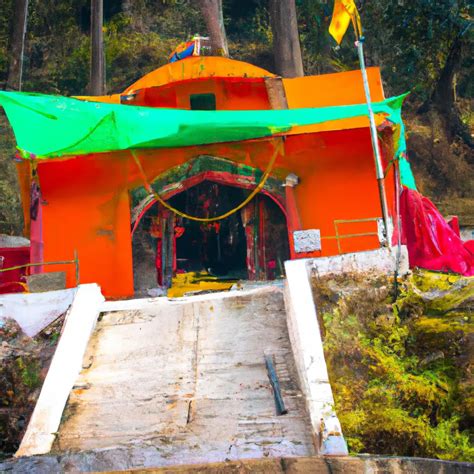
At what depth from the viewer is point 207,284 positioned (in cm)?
1519

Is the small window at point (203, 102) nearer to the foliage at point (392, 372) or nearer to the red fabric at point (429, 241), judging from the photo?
the red fabric at point (429, 241)

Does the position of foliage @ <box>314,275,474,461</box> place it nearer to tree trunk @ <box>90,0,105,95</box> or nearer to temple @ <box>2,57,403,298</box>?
temple @ <box>2,57,403,298</box>

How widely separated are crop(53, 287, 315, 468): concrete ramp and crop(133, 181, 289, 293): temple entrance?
4.83m

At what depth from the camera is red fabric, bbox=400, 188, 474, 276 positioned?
14438mm

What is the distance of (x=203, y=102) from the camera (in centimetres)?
1547

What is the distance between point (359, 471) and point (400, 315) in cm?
341

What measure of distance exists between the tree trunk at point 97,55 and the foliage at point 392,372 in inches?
535

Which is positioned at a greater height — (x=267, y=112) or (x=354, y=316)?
(x=267, y=112)

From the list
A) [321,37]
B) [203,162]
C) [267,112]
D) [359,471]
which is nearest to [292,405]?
[359,471]

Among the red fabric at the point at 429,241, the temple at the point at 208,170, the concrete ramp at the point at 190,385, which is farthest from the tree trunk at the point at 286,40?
the concrete ramp at the point at 190,385

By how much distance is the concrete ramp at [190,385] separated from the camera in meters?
7.40

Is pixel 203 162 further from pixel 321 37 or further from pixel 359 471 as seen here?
pixel 321 37

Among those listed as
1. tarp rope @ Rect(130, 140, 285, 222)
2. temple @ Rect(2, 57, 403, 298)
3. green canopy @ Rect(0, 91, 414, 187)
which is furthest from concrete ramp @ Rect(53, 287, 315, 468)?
temple @ Rect(2, 57, 403, 298)

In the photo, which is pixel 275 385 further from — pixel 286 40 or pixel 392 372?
pixel 286 40
